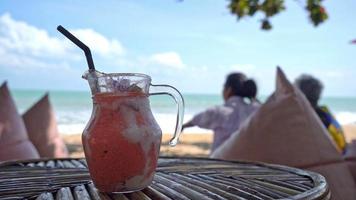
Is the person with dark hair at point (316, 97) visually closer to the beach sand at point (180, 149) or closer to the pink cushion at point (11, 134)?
the pink cushion at point (11, 134)

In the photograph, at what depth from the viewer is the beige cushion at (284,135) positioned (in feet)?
5.02

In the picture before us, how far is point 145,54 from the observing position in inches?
1240

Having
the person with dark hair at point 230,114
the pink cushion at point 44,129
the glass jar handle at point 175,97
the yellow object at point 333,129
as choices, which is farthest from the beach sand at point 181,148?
the glass jar handle at point 175,97

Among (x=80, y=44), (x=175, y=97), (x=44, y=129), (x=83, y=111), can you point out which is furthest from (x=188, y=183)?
(x=83, y=111)

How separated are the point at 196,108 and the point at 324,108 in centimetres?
2100

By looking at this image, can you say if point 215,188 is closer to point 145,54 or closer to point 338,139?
point 338,139

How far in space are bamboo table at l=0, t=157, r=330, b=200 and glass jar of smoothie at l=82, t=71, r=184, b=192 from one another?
1.4 inches

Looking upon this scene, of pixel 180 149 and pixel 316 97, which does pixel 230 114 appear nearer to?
pixel 316 97

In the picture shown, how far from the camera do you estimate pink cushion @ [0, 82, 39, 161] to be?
1.96 metres

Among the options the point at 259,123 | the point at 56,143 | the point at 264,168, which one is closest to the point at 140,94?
the point at 264,168

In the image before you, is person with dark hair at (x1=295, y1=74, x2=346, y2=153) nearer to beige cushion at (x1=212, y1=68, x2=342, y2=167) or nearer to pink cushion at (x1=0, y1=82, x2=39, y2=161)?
beige cushion at (x1=212, y1=68, x2=342, y2=167)

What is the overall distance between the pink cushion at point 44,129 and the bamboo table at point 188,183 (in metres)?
1.28

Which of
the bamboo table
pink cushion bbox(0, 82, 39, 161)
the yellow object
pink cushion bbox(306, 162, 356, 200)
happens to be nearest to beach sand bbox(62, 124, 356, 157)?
the yellow object

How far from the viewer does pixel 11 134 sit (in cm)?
203
